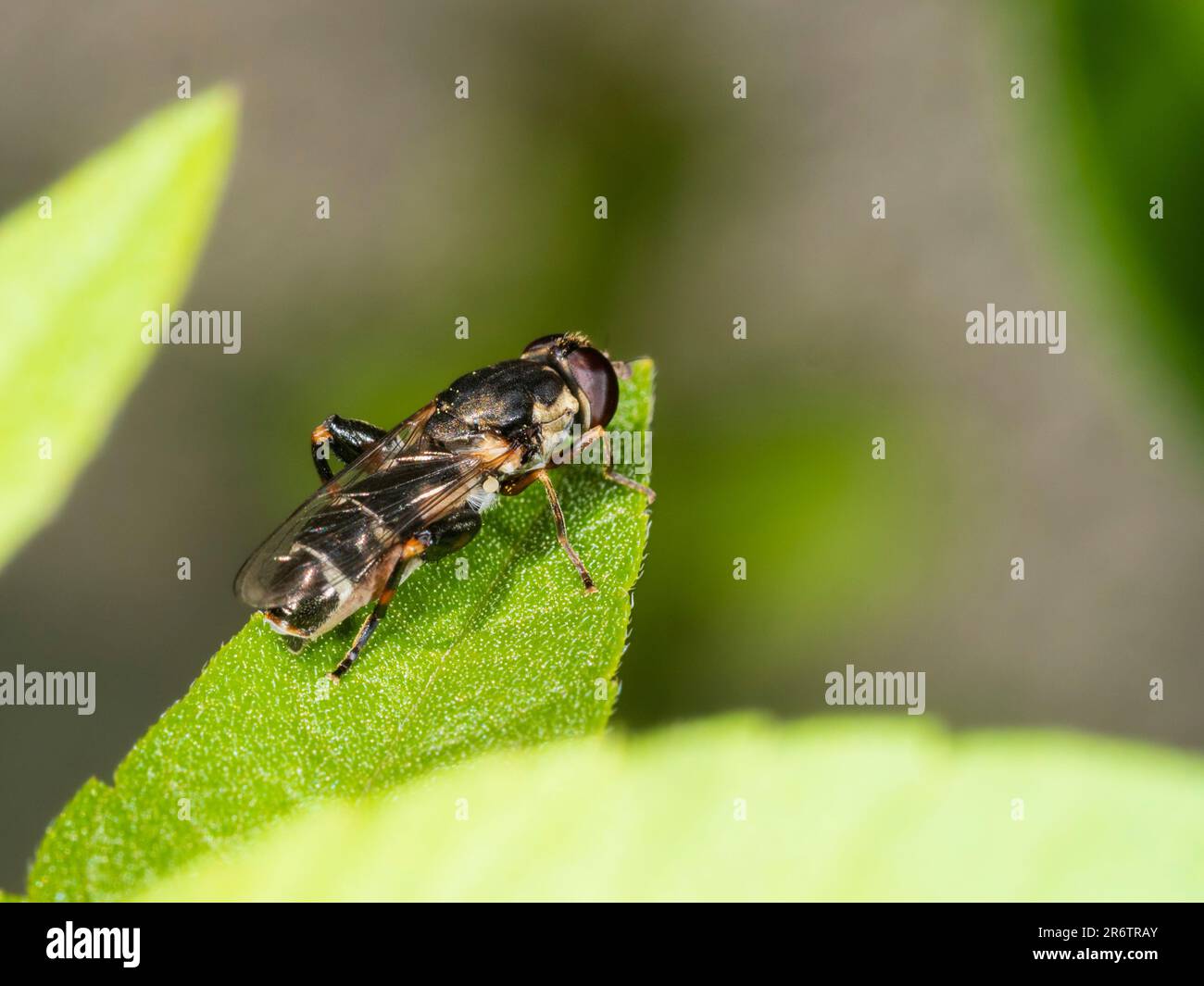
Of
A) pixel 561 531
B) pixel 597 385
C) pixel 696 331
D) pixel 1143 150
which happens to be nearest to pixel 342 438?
pixel 597 385

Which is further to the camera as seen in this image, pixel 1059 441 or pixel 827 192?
pixel 827 192

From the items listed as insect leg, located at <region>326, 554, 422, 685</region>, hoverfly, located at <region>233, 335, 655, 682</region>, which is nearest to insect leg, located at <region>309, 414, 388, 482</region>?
hoverfly, located at <region>233, 335, 655, 682</region>

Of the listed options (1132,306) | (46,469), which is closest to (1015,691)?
(1132,306)

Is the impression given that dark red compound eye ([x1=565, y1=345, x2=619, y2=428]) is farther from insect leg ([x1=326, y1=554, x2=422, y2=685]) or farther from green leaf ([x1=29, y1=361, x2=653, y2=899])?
green leaf ([x1=29, y1=361, x2=653, y2=899])

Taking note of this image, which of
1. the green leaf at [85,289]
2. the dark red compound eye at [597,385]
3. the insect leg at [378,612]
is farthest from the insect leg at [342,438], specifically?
the green leaf at [85,289]

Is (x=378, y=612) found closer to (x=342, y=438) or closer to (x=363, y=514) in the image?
(x=363, y=514)

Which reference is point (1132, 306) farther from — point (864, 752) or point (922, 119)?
point (922, 119)

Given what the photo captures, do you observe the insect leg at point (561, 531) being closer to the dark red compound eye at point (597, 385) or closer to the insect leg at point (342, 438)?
the dark red compound eye at point (597, 385)
